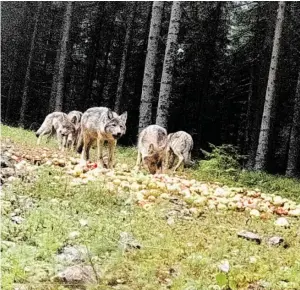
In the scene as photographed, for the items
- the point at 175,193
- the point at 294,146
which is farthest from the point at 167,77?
the point at 294,146

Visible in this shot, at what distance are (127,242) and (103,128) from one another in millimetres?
5143

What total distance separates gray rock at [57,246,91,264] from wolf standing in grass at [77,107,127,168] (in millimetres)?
5266

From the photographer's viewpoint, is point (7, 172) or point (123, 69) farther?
point (123, 69)

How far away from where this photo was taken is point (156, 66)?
3147 centimetres

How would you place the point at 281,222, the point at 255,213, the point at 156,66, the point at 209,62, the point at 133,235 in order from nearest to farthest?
the point at 133,235, the point at 281,222, the point at 255,213, the point at 156,66, the point at 209,62

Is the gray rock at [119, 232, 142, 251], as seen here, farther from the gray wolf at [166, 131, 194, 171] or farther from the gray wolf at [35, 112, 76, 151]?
the gray wolf at [35, 112, 76, 151]

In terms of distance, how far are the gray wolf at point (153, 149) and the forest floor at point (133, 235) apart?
8.02ft

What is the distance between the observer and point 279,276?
5.54 metres

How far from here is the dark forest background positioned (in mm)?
31922

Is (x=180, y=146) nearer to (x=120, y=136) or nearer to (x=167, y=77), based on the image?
(x=120, y=136)

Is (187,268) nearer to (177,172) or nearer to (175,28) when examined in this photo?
(177,172)

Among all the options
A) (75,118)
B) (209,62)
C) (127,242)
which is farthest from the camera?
(209,62)

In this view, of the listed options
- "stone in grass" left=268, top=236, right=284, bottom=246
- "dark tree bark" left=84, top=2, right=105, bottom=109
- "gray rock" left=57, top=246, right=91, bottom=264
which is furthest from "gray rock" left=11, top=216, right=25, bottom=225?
"dark tree bark" left=84, top=2, right=105, bottom=109

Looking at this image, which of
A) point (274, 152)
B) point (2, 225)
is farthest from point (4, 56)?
point (2, 225)
